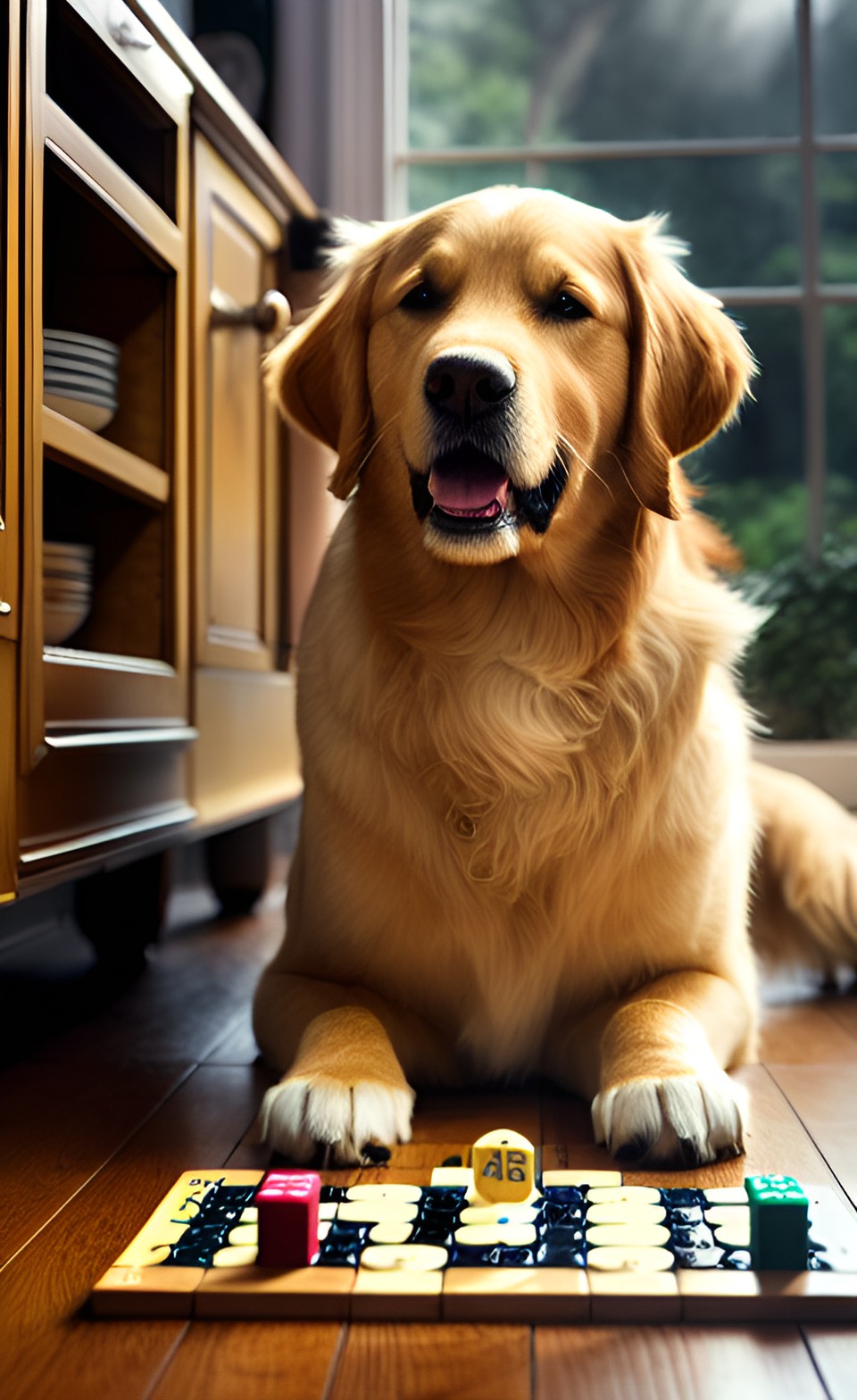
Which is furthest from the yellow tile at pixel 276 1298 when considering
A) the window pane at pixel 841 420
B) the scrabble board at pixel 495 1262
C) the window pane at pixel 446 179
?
the window pane at pixel 446 179

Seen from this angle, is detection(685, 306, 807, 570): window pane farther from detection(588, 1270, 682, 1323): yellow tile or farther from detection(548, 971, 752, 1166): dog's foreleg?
detection(588, 1270, 682, 1323): yellow tile

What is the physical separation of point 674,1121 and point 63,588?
105 centimetres

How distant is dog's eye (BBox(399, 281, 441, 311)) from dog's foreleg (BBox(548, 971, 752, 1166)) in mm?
817

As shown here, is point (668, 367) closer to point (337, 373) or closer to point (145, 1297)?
point (337, 373)

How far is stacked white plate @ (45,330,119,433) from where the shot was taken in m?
1.73

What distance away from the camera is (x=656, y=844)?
1.47 meters

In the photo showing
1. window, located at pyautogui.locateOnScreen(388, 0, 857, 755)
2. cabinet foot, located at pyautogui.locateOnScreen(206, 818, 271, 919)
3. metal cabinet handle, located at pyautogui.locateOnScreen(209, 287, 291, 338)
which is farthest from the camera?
window, located at pyautogui.locateOnScreen(388, 0, 857, 755)

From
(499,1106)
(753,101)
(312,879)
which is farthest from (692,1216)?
(753,101)

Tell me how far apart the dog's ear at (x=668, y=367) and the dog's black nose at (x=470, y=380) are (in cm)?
23

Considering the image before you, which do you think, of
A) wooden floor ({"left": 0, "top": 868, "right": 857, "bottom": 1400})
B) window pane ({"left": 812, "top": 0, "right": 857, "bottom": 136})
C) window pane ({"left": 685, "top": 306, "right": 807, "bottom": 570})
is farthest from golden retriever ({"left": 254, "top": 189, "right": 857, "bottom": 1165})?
window pane ({"left": 812, "top": 0, "right": 857, "bottom": 136})

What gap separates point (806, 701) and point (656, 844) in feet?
7.20

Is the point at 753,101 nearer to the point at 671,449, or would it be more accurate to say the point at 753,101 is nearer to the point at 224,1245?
the point at 671,449

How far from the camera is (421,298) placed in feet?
4.87

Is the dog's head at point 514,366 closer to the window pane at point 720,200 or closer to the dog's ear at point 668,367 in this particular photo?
the dog's ear at point 668,367
